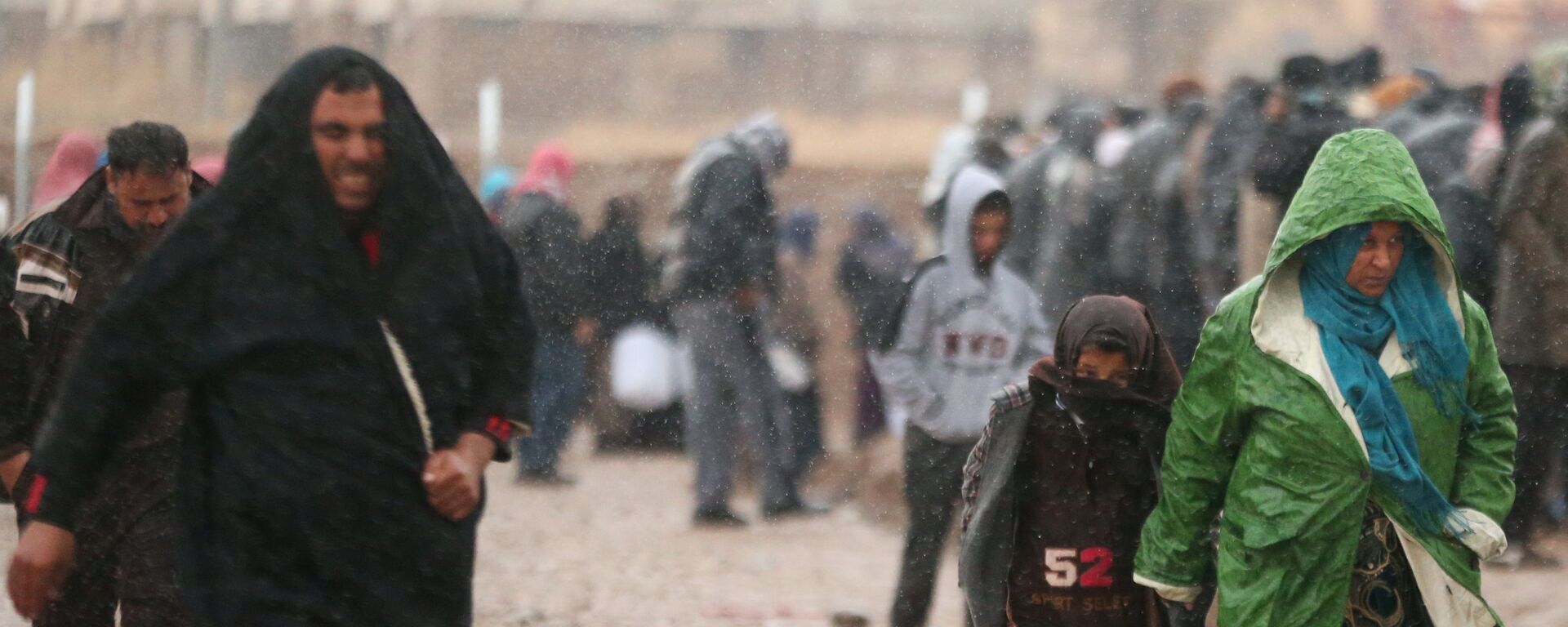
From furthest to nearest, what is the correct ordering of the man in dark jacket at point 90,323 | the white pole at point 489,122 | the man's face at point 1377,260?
the white pole at point 489,122 < the man in dark jacket at point 90,323 < the man's face at point 1377,260

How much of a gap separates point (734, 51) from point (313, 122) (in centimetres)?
1254

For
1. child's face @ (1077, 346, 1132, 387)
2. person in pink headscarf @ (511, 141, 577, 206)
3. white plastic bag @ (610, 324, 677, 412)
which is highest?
person in pink headscarf @ (511, 141, 577, 206)

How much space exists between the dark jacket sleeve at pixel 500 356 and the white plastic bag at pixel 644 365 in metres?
9.35

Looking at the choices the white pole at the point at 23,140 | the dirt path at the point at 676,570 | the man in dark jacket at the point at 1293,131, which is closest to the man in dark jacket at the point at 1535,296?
the dirt path at the point at 676,570

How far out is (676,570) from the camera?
9.08 m

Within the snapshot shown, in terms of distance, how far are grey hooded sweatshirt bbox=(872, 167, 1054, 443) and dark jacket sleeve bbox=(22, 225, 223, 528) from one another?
3174 mm

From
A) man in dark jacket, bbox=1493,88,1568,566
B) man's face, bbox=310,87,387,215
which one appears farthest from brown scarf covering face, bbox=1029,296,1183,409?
man in dark jacket, bbox=1493,88,1568,566

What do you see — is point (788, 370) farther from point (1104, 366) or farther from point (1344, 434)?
point (1344, 434)

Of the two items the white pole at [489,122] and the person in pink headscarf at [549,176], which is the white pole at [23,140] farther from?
the white pole at [489,122]

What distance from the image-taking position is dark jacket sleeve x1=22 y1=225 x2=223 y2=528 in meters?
3.55

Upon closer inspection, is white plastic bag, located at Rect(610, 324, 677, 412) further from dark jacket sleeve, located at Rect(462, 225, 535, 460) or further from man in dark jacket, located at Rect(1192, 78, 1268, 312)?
dark jacket sleeve, located at Rect(462, 225, 535, 460)

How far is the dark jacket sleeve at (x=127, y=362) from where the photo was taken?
355cm

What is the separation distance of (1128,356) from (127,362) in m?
2.07

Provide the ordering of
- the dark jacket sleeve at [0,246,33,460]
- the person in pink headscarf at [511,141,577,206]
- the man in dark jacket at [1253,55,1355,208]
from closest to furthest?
the dark jacket sleeve at [0,246,33,460], the man in dark jacket at [1253,55,1355,208], the person in pink headscarf at [511,141,577,206]
